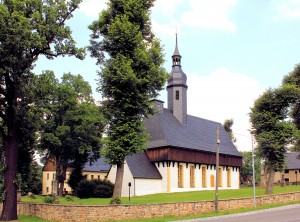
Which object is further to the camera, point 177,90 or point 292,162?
point 292,162

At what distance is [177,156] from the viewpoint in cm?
5716

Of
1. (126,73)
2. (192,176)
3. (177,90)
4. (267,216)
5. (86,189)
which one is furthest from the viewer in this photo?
(177,90)

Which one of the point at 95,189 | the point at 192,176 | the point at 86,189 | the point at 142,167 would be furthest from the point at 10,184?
the point at 192,176

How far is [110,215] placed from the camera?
2859cm

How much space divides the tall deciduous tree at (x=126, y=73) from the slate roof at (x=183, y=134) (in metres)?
22.4

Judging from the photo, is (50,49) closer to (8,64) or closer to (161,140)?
(8,64)

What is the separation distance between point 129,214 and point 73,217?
14.0ft

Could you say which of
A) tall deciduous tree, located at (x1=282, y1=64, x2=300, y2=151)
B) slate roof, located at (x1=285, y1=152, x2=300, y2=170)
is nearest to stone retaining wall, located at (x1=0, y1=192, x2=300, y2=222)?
tall deciduous tree, located at (x1=282, y1=64, x2=300, y2=151)

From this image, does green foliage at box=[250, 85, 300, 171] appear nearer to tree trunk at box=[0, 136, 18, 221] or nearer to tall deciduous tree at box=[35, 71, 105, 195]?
tall deciduous tree at box=[35, 71, 105, 195]

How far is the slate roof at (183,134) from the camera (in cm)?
5756

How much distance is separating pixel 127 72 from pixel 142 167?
83.0 ft

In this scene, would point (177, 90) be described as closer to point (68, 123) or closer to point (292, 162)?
point (68, 123)

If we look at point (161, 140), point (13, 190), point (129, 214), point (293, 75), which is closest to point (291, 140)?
point (293, 75)

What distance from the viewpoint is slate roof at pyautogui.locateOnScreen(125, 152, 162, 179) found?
52.3 metres
